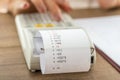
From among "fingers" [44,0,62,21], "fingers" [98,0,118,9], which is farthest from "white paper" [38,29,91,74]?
"fingers" [98,0,118,9]

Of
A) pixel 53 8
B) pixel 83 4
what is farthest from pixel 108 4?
pixel 53 8

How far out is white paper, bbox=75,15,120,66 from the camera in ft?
2.18

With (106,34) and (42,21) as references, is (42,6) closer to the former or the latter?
(42,21)

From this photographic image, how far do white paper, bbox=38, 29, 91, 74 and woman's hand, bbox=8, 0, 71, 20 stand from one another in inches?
11.4

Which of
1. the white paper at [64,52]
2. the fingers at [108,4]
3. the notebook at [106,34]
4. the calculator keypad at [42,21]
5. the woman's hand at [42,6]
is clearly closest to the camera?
the white paper at [64,52]

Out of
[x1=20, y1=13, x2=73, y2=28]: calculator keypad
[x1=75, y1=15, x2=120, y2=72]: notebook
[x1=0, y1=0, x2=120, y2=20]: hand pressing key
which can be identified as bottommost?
[x1=75, y1=15, x2=120, y2=72]: notebook

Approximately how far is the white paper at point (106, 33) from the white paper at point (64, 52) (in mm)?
104

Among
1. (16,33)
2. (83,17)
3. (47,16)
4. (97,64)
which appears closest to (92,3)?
(83,17)

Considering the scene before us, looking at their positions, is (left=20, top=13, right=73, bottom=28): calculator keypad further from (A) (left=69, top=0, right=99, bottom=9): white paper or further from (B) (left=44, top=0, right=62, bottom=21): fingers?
(A) (left=69, top=0, right=99, bottom=9): white paper

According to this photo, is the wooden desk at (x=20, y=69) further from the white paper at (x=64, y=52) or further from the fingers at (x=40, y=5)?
the fingers at (x=40, y=5)

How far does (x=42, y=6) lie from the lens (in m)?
0.88

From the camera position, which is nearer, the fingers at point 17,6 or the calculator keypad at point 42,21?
the calculator keypad at point 42,21

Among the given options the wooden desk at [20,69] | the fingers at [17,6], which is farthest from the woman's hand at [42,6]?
the wooden desk at [20,69]

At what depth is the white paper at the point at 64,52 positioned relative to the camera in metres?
0.53
